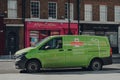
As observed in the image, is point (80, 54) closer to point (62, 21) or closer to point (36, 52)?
point (36, 52)

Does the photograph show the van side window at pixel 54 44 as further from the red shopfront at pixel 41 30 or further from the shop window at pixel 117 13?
the shop window at pixel 117 13

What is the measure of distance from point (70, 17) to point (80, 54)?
2593 centimetres

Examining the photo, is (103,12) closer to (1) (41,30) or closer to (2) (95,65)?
(1) (41,30)

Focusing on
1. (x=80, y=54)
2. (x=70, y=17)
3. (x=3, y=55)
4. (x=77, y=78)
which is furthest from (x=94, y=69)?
(x=70, y=17)

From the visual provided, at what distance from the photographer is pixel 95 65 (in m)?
23.5

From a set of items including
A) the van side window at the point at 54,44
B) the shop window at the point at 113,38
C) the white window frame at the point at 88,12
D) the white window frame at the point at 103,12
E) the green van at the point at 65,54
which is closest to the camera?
the green van at the point at 65,54

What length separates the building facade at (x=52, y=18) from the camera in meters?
45.8

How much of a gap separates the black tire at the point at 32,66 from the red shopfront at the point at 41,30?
2305 cm

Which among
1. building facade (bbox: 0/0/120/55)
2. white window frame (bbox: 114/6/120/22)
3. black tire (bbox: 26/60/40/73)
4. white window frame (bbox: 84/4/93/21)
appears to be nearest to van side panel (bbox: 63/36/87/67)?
black tire (bbox: 26/60/40/73)

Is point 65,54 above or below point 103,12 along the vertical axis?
below

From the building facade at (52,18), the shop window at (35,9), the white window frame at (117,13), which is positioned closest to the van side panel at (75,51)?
the building facade at (52,18)

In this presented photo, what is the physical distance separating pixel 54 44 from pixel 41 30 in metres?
24.3

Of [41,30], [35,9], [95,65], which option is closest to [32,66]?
[95,65]

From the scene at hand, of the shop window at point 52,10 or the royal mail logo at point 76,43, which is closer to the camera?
the royal mail logo at point 76,43
